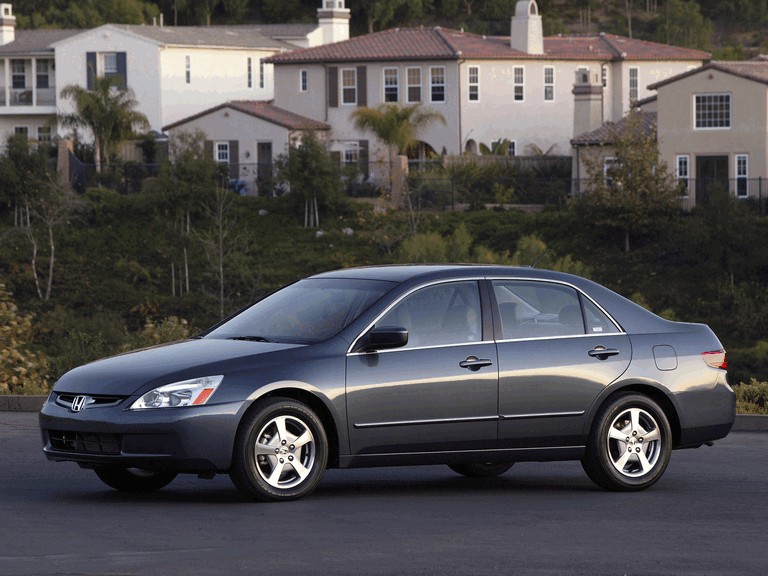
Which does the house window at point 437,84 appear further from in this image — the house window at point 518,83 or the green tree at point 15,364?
the green tree at point 15,364

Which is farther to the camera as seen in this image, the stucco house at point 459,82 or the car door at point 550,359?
the stucco house at point 459,82

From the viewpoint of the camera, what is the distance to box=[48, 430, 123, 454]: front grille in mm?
10031

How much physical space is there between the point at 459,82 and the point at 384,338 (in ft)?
197

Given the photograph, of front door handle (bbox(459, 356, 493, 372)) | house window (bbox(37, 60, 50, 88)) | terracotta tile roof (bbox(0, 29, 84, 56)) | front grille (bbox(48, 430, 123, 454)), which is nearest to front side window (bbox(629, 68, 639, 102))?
terracotta tile roof (bbox(0, 29, 84, 56))

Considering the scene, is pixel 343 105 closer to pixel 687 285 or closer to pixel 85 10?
pixel 687 285

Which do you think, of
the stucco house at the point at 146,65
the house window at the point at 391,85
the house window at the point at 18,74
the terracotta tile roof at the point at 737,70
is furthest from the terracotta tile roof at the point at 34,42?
the terracotta tile roof at the point at 737,70

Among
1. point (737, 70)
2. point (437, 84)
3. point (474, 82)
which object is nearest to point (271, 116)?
point (437, 84)

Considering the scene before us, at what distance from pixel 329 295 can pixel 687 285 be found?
40.8 meters

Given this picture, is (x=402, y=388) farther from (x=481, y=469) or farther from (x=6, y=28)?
(x=6, y=28)

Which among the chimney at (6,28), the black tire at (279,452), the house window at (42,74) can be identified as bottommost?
the black tire at (279,452)

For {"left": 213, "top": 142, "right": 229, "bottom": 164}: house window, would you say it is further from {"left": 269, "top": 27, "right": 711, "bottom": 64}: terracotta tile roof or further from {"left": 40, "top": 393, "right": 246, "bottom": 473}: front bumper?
{"left": 40, "top": 393, "right": 246, "bottom": 473}: front bumper

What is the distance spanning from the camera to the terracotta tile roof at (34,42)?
80.3 meters

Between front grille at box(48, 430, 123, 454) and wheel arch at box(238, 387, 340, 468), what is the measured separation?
3.25 feet

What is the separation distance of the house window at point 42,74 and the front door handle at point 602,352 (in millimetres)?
72685
